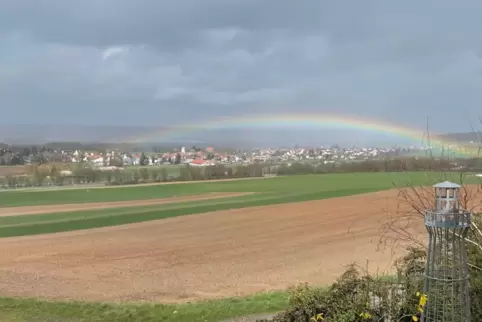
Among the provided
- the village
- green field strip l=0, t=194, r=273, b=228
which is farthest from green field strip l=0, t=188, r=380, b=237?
the village

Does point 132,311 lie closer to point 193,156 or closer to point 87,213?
point 87,213

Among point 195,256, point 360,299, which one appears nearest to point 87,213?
point 195,256

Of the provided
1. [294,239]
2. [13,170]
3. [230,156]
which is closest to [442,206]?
[294,239]

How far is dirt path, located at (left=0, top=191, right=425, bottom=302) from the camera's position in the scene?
14867 millimetres

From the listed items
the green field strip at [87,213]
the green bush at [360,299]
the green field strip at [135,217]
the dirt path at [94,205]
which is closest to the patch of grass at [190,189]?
the dirt path at [94,205]

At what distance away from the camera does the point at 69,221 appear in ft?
116

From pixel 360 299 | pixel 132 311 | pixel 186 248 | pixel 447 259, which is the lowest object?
pixel 186 248

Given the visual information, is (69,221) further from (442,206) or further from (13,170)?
(13,170)

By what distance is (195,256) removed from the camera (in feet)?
70.2

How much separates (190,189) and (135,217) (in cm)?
2244

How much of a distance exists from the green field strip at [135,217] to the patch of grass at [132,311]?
843 inches

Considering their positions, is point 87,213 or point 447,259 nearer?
point 447,259

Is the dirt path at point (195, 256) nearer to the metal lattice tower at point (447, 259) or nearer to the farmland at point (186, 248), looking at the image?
the farmland at point (186, 248)

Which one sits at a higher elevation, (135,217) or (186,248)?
(186,248)
